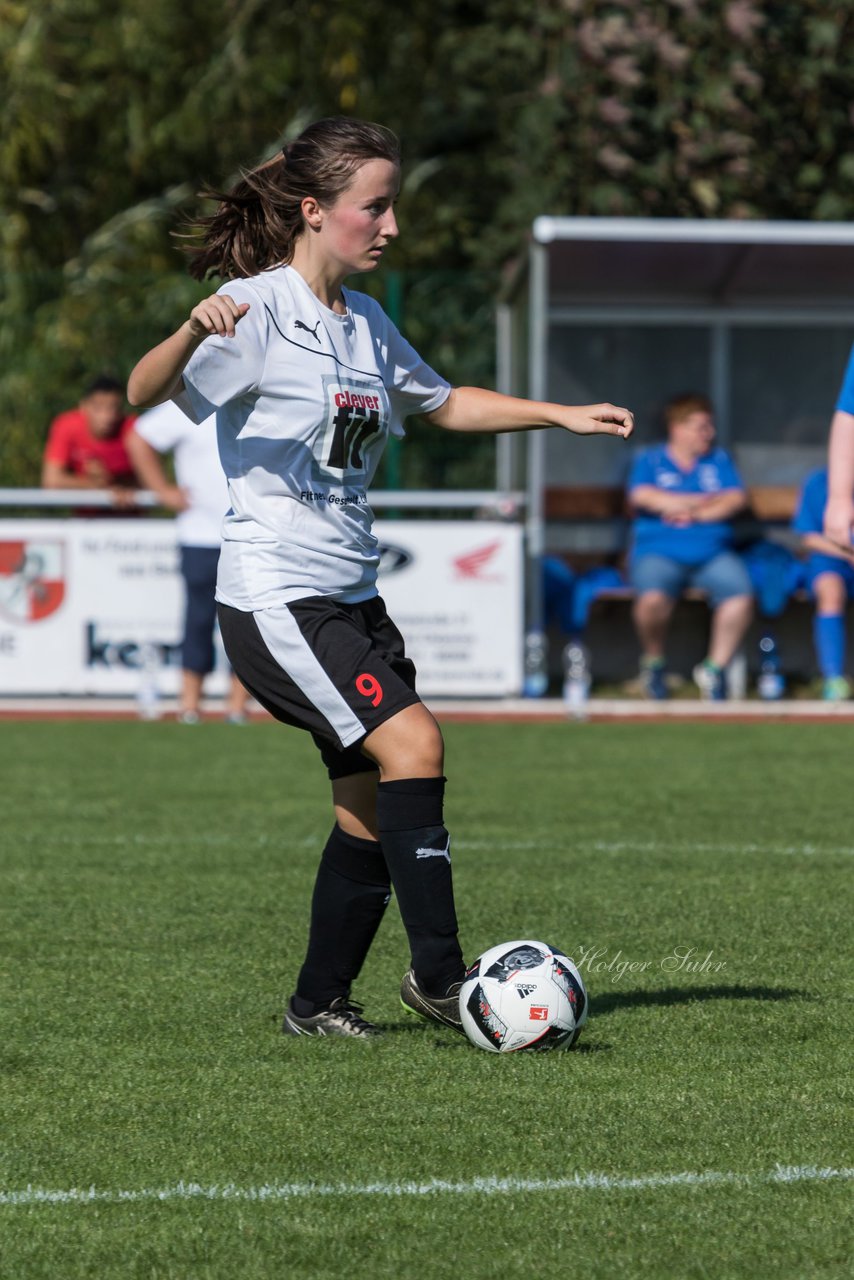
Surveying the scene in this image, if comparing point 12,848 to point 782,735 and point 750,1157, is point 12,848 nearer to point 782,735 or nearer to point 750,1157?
point 750,1157

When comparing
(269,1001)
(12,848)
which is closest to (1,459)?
(12,848)

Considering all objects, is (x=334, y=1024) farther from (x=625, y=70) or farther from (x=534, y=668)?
(x=625, y=70)

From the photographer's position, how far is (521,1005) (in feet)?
14.0

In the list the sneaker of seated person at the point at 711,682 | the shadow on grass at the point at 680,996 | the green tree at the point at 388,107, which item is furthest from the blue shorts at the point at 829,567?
the shadow on grass at the point at 680,996

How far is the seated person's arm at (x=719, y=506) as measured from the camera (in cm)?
1332

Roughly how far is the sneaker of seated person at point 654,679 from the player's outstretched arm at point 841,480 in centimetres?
751

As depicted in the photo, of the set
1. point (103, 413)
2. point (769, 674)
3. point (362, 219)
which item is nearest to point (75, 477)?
point (103, 413)

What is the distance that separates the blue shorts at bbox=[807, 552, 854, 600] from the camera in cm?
1312

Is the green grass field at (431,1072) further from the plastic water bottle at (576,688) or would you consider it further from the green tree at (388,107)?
the green tree at (388,107)

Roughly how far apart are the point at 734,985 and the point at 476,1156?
1.60 m

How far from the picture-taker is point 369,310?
4.56 metres

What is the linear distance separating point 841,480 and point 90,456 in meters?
8.46

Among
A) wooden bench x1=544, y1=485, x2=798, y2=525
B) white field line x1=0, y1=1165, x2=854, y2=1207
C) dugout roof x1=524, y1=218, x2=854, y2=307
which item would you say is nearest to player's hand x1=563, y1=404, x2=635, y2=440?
white field line x1=0, y1=1165, x2=854, y2=1207

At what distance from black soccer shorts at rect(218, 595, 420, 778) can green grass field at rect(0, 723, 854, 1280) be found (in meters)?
0.73
